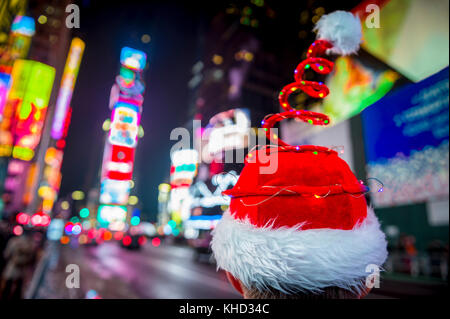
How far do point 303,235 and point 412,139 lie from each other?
366 centimetres

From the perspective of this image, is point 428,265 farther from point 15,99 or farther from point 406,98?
point 15,99

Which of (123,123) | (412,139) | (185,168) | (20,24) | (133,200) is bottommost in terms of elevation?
(412,139)

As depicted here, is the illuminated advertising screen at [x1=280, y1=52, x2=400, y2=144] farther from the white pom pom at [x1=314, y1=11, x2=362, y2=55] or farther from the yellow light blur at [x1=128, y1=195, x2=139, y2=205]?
the yellow light blur at [x1=128, y1=195, x2=139, y2=205]

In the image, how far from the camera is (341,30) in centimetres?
151

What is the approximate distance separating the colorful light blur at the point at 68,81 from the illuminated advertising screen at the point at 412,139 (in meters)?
20.5

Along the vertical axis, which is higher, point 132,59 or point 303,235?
point 132,59

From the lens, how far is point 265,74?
3139cm

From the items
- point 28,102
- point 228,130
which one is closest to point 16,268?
point 28,102

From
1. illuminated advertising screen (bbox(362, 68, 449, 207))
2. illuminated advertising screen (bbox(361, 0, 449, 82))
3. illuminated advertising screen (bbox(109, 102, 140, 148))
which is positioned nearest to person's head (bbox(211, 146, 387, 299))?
illuminated advertising screen (bbox(361, 0, 449, 82))

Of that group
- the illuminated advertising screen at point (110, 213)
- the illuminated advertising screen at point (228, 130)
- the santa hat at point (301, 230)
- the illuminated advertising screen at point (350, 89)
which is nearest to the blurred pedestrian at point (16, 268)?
the santa hat at point (301, 230)

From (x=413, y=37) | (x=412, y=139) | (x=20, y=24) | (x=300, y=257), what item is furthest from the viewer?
(x=20, y=24)

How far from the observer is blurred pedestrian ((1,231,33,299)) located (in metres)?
4.51

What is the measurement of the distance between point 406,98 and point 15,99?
53.2ft

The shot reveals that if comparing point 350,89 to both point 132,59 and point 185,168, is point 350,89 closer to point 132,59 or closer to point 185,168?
point 132,59
